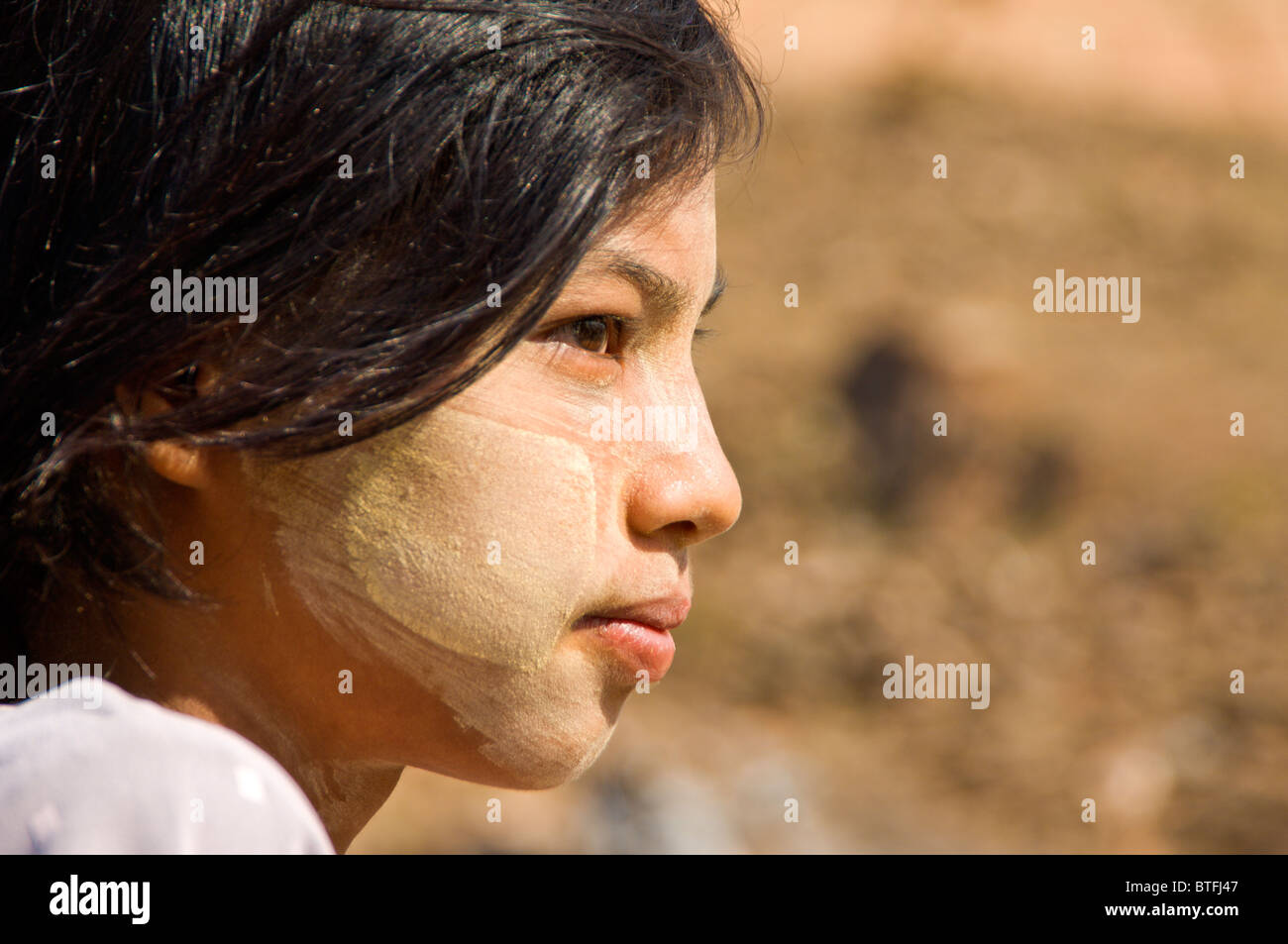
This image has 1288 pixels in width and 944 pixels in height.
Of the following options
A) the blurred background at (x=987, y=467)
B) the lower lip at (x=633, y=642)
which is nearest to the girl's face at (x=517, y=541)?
the lower lip at (x=633, y=642)

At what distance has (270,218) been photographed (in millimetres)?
1553

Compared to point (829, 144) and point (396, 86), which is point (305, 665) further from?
point (829, 144)

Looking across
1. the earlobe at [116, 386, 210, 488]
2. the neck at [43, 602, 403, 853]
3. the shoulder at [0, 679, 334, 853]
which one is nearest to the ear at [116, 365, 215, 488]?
the earlobe at [116, 386, 210, 488]

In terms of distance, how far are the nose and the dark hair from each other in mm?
257

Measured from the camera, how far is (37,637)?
1.74m

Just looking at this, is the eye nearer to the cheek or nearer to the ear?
the cheek

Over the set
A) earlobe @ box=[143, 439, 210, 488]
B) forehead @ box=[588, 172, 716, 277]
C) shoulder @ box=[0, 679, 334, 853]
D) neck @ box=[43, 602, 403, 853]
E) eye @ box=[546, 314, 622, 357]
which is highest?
forehead @ box=[588, 172, 716, 277]

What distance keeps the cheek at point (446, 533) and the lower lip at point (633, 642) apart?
2.8 inches

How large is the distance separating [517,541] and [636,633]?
21 centimetres

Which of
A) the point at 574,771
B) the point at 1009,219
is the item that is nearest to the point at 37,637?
the point at 574,771

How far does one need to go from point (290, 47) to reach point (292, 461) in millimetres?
488

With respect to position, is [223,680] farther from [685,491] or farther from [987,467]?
[987,467]

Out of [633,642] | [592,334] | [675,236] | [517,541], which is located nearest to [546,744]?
[633,642]

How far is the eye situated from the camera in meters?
1.67
